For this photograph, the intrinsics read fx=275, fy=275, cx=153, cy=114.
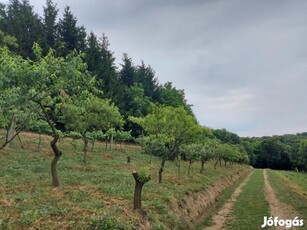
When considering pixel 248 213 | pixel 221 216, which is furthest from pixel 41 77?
pixel 248 213

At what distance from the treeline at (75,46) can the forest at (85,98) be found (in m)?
0.18

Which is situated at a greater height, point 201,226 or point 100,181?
point 100,181

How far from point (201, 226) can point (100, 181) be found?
Answer: 8112 mm

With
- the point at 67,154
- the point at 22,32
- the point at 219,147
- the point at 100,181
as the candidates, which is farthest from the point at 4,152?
the point at 219,147

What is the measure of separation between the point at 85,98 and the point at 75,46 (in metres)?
53.9

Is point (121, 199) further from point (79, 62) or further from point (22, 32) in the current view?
point (22, 32)


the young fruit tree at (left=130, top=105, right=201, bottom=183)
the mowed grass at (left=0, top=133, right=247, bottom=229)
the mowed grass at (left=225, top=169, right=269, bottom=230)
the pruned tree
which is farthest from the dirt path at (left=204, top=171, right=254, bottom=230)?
the young fruit tree at (left=130, top=105, right=201, bottom=183)

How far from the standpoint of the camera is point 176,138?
2680 centimetres

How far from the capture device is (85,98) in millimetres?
14102

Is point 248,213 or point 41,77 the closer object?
point 41,77

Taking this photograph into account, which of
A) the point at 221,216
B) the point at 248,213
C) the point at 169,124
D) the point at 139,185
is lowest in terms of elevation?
the point at 221,216

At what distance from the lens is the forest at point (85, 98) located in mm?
12430

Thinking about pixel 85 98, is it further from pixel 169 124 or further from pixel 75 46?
pixel 75 46

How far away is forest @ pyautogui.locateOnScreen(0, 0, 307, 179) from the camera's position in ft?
40.8
